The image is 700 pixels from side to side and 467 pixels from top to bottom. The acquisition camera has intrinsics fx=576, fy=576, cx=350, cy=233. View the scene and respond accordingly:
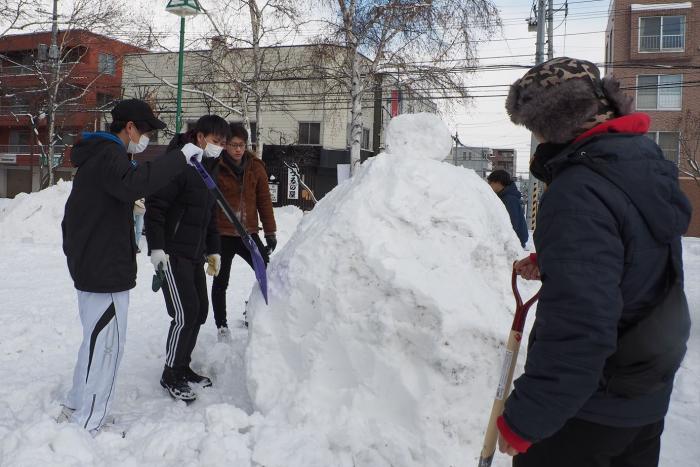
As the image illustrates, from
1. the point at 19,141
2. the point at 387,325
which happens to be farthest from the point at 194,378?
the point at 19,141

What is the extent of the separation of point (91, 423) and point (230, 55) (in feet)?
49.3

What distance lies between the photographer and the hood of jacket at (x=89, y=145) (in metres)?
2.90

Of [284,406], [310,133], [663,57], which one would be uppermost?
[663,57]

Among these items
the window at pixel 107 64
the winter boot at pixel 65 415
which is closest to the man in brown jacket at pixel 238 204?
the winter boot at pixel 65 415

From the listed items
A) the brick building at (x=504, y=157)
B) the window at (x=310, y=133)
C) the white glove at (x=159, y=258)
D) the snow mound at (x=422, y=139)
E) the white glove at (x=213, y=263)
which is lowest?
the white glove at (x=213, y=263)

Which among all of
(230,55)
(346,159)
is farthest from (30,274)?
(346,159)

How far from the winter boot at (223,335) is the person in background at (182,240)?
2.71ft

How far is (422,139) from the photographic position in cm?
347

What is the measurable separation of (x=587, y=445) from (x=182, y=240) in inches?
107

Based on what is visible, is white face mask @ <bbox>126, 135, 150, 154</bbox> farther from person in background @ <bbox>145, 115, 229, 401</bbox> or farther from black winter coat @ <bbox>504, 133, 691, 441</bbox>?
black winter coat @ <bbox>504, 133, 691, 441</bbox>

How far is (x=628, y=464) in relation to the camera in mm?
1634

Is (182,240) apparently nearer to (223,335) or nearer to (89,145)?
(89,145)

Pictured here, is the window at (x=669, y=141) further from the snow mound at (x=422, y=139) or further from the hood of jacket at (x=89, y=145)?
the hood of jacket at (x=89, y=145)

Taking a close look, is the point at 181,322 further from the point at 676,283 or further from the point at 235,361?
the point at 676,283
